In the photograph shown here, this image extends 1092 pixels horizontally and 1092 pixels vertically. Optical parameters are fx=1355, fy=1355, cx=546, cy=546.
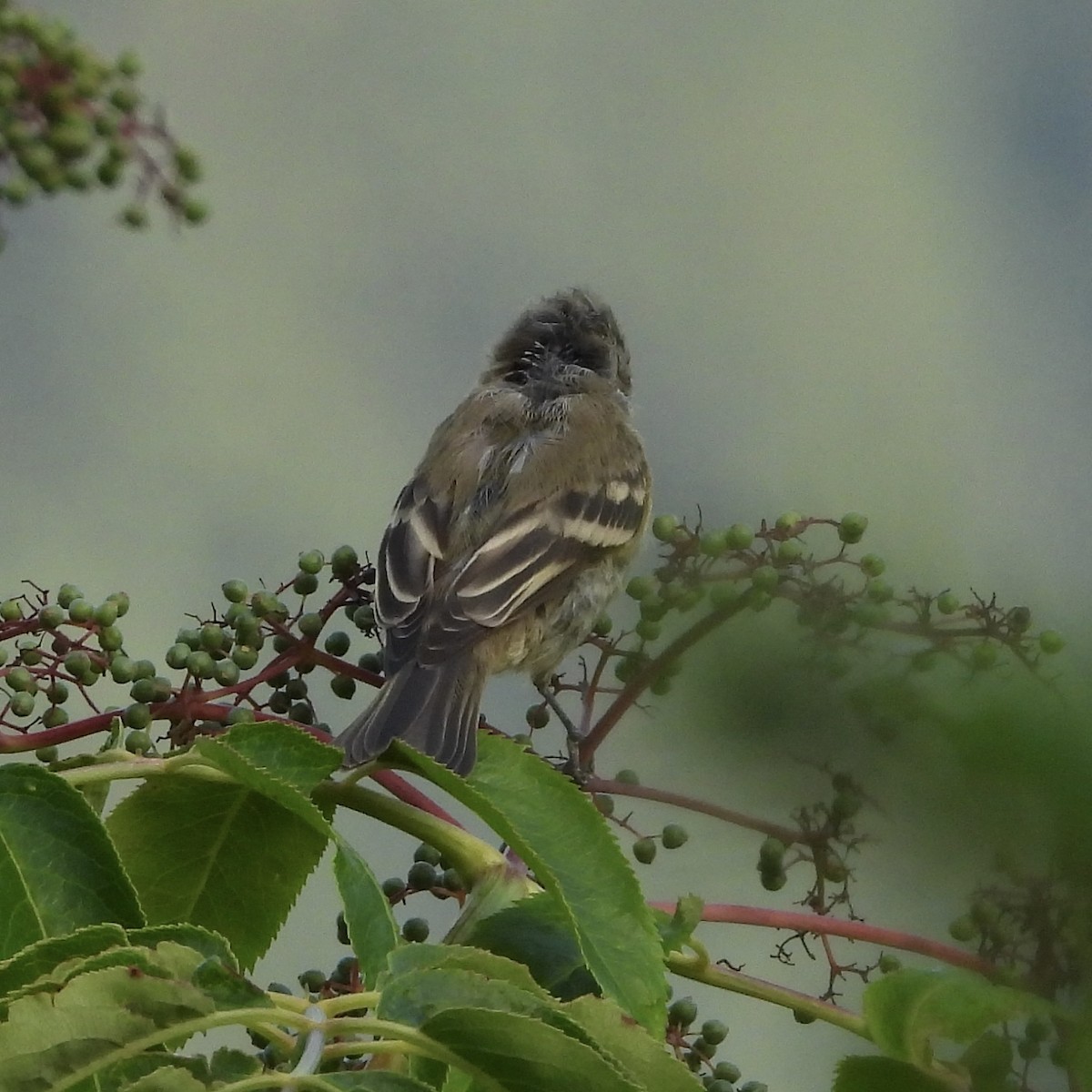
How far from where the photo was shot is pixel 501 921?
32.9 inches

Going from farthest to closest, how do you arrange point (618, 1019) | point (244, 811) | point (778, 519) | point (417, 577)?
point (417, 577) → point (778, 519) → point (244, 811) → point (618, 1019)

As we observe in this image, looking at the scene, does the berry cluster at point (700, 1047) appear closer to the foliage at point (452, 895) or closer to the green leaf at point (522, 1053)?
the foliage at point (452, 895)

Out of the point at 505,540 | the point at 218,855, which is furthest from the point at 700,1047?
the point at 505,540

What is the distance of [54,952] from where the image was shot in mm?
624

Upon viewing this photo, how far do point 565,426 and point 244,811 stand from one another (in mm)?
1478

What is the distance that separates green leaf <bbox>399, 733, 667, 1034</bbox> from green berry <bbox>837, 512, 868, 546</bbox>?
39cm

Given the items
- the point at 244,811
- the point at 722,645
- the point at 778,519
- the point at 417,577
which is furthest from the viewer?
the point at 417,577

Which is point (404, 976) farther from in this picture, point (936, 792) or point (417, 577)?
point (417, 577)

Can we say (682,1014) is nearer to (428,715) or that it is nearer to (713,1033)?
(713,1033)

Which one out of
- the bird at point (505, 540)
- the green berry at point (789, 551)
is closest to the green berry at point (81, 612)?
the bird at point (505, 540)

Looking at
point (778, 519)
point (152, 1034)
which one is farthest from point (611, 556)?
point (152, 1034)

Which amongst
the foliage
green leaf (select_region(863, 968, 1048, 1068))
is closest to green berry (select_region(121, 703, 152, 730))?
the foliage

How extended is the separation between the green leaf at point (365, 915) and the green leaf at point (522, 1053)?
18 cm

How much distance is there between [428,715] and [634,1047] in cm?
87
